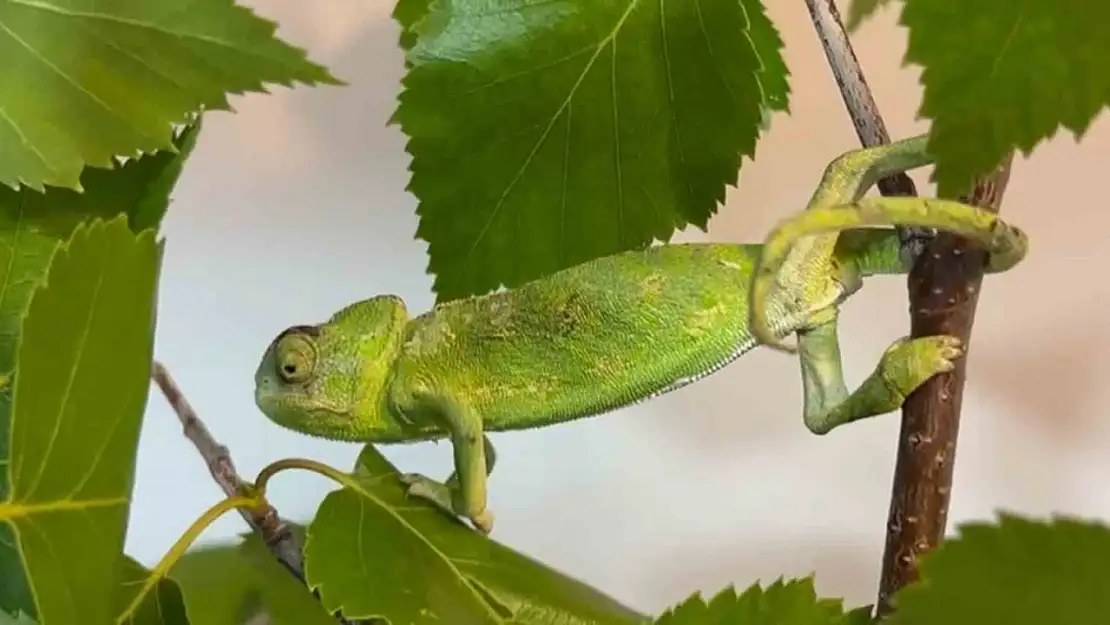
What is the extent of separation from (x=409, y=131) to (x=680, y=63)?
3.4 inches

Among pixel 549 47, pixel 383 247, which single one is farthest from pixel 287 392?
pixel 383 247

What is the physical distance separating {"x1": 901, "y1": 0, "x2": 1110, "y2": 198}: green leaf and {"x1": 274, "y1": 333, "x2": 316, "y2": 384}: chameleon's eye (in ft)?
0.65

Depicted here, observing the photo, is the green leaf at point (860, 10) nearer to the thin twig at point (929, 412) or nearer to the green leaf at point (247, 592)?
the thin twig at point (929, 412)

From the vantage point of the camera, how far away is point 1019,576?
8.6 inches

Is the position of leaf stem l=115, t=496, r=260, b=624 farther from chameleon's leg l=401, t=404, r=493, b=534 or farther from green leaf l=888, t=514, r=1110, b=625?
green leaf l=888, t=514, r=1110, b=625

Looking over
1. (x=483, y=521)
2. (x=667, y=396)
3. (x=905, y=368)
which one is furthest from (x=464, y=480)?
(x=667, y=396)

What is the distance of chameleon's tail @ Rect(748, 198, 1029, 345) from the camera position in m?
0.26

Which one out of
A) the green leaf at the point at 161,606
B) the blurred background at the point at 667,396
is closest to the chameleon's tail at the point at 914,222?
the green leaf at the point at 161,606

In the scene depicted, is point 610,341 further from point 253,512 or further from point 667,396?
point 667,396

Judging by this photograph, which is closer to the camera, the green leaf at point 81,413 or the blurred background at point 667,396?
the green leaf at point 81,413

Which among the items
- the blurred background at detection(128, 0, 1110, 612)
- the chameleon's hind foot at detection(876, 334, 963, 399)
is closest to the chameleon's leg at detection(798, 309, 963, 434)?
the chameleon's hind foot at detection(876, 334, 963, 399)

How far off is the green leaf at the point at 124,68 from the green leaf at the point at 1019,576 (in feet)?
0.69

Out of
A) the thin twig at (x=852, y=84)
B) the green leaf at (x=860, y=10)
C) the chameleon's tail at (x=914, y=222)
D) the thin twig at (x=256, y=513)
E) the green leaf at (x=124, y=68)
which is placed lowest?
the thin twig at (x=256, y=513)

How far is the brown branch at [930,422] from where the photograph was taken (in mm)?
286
